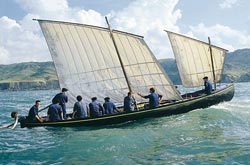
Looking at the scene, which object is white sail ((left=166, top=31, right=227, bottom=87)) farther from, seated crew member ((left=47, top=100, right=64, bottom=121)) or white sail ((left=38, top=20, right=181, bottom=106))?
seated crew member ((left=47, top=100, right=64, bottom=121))

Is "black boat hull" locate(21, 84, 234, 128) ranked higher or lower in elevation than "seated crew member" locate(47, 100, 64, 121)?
lower

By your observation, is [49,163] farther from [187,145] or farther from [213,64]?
[213,64]

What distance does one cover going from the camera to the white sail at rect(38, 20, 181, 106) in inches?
1078

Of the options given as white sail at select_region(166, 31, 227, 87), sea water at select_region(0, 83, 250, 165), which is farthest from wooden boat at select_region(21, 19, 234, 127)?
white sail at select_region(166, 31, 227, 87)

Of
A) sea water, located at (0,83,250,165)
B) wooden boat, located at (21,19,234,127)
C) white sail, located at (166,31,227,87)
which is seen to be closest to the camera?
sea water, located at (0,83,250,165)

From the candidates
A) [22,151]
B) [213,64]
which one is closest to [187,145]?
[22,151]

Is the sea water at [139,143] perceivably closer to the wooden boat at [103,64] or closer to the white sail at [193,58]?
the wooden boat at [103,64]

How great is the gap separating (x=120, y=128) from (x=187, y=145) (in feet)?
23.3

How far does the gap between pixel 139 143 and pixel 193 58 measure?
17.5 meters

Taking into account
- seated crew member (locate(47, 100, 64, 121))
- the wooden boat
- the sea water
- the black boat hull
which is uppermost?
the wooden boat

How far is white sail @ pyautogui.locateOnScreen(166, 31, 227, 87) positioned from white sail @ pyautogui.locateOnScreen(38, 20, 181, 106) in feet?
20.1

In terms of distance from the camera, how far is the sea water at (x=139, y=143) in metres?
15.3

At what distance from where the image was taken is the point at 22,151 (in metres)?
18.0

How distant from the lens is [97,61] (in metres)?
27.8
